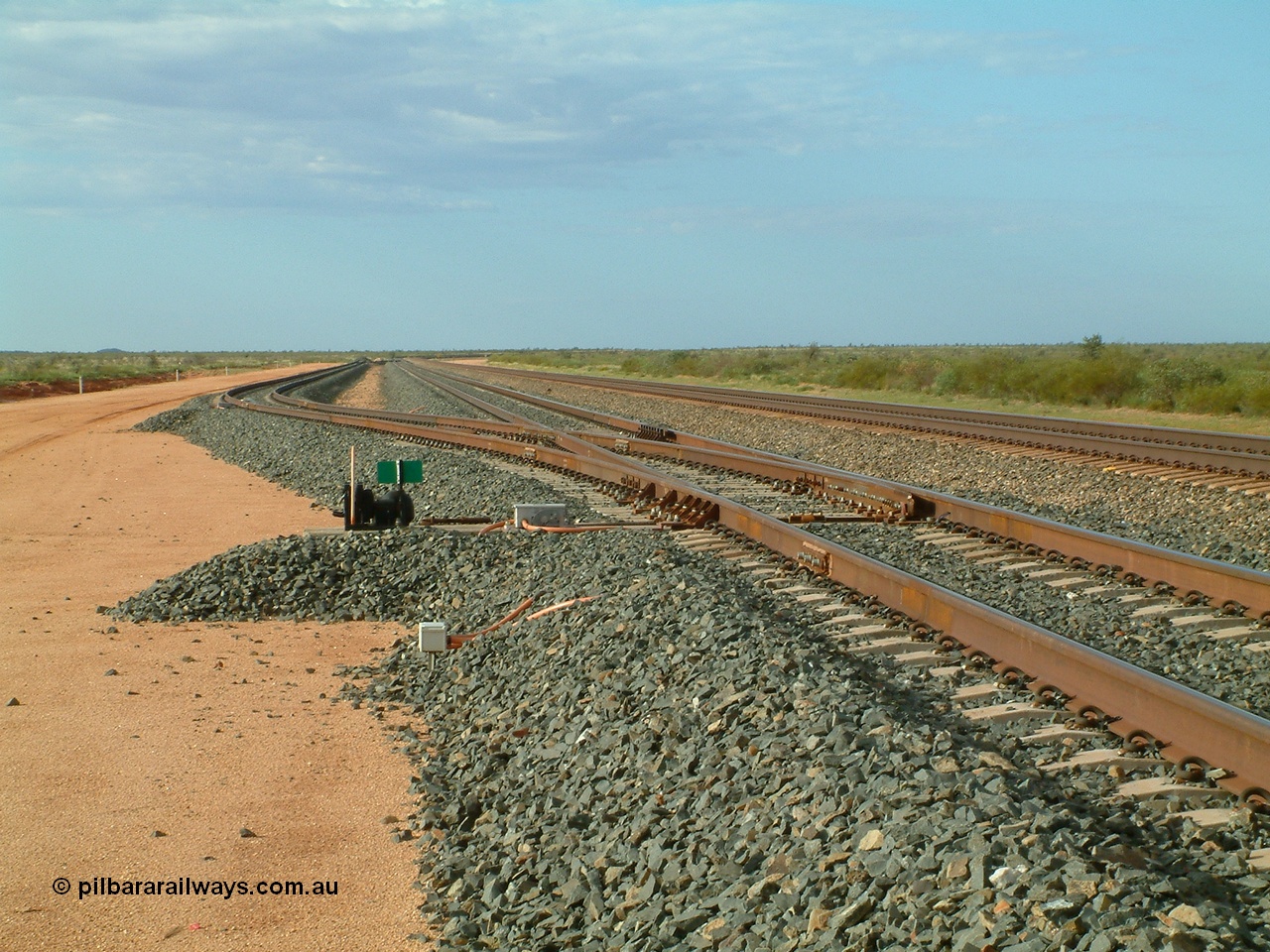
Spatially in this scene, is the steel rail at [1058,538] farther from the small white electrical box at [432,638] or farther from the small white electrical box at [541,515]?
the small white electrical box at [432,638]

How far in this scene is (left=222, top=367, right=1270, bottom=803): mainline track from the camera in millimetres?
5352

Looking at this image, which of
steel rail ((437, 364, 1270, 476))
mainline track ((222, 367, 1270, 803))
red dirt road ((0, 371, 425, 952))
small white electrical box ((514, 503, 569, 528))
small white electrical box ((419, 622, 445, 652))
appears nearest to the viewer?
Result: red dirt road ((0, 371, 425, 952))

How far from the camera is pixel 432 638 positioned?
27.4ft

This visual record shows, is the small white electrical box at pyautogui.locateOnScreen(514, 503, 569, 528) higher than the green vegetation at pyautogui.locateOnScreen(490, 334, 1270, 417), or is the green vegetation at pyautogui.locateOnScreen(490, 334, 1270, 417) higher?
the green vegetation at pyautogui.locateOnScreen(490, 334, 1270, 417)

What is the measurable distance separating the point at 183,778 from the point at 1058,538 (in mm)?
7508

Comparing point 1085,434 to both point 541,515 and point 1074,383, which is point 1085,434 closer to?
point 541,515

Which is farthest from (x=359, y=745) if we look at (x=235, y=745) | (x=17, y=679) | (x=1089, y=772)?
(x=1089, y=772)

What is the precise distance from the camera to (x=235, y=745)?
6.95 meters

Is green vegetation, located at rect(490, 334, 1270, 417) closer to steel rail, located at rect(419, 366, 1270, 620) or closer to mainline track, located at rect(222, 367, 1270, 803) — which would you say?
steel rail, located at rect(419, 366, 1270, 620)

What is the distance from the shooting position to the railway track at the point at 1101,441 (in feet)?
54.2

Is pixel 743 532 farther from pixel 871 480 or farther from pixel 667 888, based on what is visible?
pixel 667 888

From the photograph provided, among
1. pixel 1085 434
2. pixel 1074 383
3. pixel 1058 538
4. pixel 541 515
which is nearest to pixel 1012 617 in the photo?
pixel 1058 538

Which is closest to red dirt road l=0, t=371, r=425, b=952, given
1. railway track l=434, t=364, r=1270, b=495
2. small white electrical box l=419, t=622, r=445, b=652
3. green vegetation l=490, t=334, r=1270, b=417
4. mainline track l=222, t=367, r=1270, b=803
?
small white electrical box l=419, t=622, r=445, b=652

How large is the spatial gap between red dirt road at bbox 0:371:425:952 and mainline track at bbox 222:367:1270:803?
11.5 feet
